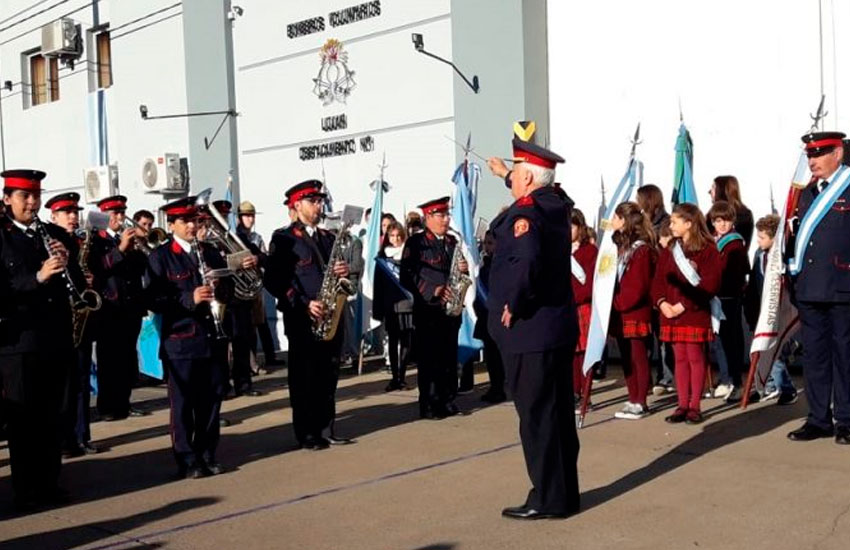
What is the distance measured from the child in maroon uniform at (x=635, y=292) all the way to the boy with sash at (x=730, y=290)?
63cm

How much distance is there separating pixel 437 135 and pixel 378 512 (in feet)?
27.8

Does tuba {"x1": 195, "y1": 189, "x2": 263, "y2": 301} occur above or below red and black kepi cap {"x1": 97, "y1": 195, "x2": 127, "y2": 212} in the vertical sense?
below

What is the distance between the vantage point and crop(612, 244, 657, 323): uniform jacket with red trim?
8844 millimetres

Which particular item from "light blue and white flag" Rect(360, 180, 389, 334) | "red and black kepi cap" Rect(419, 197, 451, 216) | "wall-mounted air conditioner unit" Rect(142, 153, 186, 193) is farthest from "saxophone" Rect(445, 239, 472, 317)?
"wall-mounted air conditioner unit" Rect(142, 153, 186, 193)

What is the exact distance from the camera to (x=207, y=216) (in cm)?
789

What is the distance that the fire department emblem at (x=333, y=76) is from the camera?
15.6m

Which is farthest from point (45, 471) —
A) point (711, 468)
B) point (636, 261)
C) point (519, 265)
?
point (636, 261)

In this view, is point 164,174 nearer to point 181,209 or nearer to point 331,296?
point 331,296

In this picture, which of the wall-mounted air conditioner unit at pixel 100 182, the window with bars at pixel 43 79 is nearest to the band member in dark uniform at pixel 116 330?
the wall-mounted air conditioner unit at pixel 100 182

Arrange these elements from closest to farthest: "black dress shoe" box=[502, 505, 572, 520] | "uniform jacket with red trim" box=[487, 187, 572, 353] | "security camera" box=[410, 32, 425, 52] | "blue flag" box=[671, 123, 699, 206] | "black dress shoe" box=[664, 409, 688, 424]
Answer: "uniform jacket with red trim" box=[487, 187, 572, 353] < "black dress shoe" box=[502, 505, 572, 520] < "black dress shoe" box=[664, 409, 688, 424] < "blue flag" box=[671, 123, 699, 206] < "security camera" box=[410, 32, 425, 52]

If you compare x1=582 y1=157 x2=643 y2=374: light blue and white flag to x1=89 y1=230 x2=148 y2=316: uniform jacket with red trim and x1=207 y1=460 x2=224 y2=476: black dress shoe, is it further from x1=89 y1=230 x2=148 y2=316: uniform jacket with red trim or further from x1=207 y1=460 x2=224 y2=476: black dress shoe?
x1=89 y1=230 x2=148 y2=316: uniform jacket with red trim

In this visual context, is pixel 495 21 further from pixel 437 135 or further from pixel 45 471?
pixel 45 471

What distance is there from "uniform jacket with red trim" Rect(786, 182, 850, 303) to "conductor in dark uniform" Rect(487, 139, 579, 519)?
2.44 meters

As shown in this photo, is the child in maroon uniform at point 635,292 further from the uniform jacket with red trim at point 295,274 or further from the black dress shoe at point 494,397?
the uniform jacket with red trim at point 295,274
